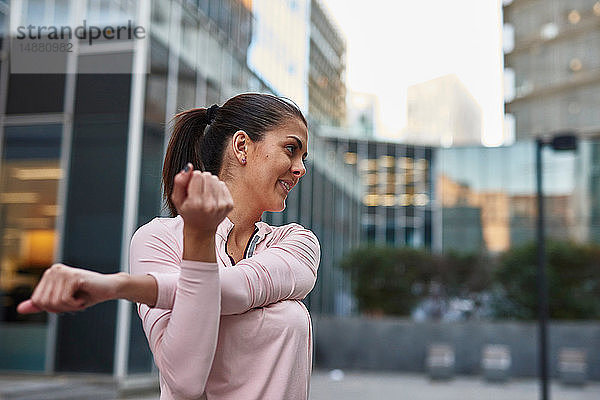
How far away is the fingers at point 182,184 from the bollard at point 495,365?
62.9ft

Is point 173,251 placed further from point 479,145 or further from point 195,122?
point 479,145

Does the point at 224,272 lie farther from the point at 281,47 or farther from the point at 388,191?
the point at 388,191

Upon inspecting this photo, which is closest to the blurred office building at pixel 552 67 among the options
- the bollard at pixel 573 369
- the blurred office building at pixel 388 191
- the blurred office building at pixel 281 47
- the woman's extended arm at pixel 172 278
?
the blurred office building at pixel 388 191

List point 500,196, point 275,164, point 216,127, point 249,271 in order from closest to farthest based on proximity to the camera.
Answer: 1. point 249,271
2. point 275,164
3. point 216,127
4. point 500,196

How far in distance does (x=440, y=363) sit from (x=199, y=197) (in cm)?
1911

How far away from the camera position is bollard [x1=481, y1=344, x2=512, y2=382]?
18703 millimetres

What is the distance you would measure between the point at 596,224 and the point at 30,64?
29.0m

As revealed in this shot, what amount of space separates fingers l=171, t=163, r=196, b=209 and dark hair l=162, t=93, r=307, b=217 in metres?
0.47

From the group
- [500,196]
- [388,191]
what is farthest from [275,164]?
[500,196]

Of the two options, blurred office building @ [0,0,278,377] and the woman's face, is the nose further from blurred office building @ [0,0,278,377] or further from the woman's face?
blurred office building @ [0,0,278,377]

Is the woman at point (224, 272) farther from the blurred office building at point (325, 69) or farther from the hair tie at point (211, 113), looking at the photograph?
the blurred office building at point (325, 69)

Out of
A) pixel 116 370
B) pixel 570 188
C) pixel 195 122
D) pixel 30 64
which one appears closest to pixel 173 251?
pixel 195 122

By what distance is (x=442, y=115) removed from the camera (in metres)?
41.9

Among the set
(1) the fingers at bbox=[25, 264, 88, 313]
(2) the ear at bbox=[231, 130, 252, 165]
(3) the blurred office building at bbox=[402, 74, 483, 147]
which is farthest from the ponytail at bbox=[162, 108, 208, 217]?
(3) the blurred office building at bbox=[402, 74, 483, 147]
